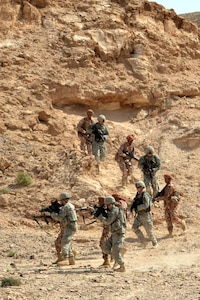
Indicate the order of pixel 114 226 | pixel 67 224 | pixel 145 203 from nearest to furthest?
pixel 114 226 → pixel 67 224 → pixel 145 203

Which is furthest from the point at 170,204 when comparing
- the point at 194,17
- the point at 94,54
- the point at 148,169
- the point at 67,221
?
the point at 194,17

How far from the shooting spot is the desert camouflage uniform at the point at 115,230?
1079cm

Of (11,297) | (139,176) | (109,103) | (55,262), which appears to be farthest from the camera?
(109,103)

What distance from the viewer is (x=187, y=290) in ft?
30.7

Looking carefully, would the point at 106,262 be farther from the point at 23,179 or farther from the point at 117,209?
the point at 23,179

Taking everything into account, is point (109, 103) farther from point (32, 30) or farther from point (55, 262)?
point (55, 262)

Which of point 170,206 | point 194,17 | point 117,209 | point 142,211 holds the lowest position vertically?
point 170,206

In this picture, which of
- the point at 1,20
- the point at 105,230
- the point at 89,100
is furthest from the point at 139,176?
the point at 1,20

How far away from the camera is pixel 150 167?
14750 mm

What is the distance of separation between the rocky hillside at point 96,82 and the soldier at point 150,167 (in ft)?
2.38

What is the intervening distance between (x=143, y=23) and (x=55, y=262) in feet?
40.4

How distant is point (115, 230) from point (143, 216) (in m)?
2.02

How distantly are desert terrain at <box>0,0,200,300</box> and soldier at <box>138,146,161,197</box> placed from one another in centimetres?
57

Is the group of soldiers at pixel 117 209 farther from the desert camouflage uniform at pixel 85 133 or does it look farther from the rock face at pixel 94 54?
the rock face at pixel 94 54
